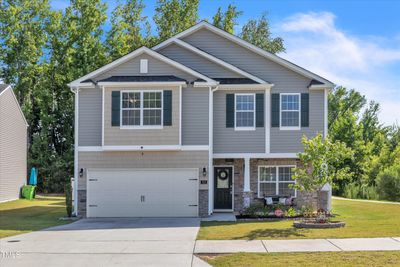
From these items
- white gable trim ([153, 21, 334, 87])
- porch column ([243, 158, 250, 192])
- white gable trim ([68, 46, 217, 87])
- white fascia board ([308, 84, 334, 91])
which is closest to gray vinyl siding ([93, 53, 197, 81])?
white gable trim ([68, 46, 217, 87])

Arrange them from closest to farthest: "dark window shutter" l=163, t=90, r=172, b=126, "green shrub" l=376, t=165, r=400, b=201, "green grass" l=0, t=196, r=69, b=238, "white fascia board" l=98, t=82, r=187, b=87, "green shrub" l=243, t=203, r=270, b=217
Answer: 1. "green grass" l=0, t=196, r=69, b=238
2. "green shrub" l=243, t=203, r=270, b=217
3. "white fascia board" l=98, t=82, r=187, b=87
4. "dark window shutter" l=163, t=90, r=172, b=126
5. "green shrub" l=376, t=165, r=400, b=201

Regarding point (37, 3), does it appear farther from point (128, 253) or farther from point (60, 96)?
point (128, 253)

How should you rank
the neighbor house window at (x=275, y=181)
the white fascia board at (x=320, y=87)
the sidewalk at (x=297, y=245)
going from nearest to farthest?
1. the sidewalk at (x=297, y=245)
2. the white fascia board at (x=320, y=87)
3. the neighbor house window at (x=275, y=181)

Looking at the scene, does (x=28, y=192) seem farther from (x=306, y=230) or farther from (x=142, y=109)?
(x=306, y=230)

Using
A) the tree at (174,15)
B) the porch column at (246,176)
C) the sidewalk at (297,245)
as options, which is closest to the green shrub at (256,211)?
the porch column at (246,176)

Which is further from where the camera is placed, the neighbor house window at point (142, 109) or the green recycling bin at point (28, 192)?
the green recycling bin at point (28, 192)

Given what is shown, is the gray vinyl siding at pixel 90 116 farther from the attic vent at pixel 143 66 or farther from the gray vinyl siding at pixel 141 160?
the attic vent at pixel 143 66

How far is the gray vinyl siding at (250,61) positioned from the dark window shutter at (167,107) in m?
4.54

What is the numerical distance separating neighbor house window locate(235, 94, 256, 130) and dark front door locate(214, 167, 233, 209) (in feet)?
7.36

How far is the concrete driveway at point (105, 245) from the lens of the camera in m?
12.0

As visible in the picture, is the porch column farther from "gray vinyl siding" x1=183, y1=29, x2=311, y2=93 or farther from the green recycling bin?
the green recycling bin

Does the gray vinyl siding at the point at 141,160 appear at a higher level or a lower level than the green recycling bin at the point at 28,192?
higher

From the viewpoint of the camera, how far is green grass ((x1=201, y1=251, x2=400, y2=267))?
1115 centimetres

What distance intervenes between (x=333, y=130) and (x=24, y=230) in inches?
1288
